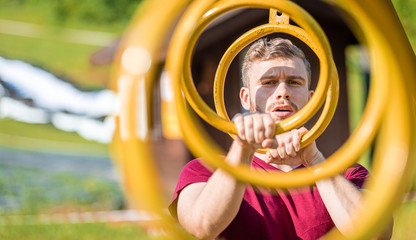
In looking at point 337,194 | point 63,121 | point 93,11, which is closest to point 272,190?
point 337,194

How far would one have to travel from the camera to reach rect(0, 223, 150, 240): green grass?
572cm

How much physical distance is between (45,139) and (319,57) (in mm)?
10100

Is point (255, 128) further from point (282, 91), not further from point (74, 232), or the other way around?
point (74, 232)

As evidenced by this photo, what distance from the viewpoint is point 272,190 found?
2100mm

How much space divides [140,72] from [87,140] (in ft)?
33.1

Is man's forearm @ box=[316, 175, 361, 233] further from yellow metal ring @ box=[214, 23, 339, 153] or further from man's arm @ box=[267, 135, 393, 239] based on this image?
yellow metal ring @ box=[214, 23, 339, 153]

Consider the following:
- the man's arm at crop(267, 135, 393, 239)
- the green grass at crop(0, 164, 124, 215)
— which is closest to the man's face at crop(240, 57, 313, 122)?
the man's arm at crop(267, 135, 393, 239)

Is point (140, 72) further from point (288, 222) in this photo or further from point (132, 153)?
point (288, 222)

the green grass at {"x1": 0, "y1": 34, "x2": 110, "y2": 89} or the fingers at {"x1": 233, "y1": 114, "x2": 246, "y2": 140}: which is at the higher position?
the green grass at {"x1": 0, "y1": 34, "x2": 110, "y2": 89}

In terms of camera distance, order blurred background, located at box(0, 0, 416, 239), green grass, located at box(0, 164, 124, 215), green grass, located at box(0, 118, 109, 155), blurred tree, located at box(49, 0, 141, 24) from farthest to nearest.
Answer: blurred tree, located at box(49, 0, 141, 24)
green grass, located at box(0, 118, 109, 155)
green grass, located at box(0, 164, 124, 215)
blurred background, located at box(0, 0, 416, 239)

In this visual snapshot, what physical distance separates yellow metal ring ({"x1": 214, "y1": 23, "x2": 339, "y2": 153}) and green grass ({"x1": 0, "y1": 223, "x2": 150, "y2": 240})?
367 centimetres

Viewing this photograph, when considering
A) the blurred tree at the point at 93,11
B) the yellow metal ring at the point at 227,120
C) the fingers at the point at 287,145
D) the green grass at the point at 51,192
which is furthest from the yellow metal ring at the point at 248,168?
the blurred tree at the point at 93,11

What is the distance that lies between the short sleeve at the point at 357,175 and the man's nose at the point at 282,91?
1.38 ft

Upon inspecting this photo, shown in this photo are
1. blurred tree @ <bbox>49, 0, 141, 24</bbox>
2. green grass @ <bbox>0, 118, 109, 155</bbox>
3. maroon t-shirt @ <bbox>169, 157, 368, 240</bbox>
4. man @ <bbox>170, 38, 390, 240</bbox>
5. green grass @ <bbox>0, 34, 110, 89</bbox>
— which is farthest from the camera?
blurred tree @ <bbox>49, 0, 141, 24</bbox>
